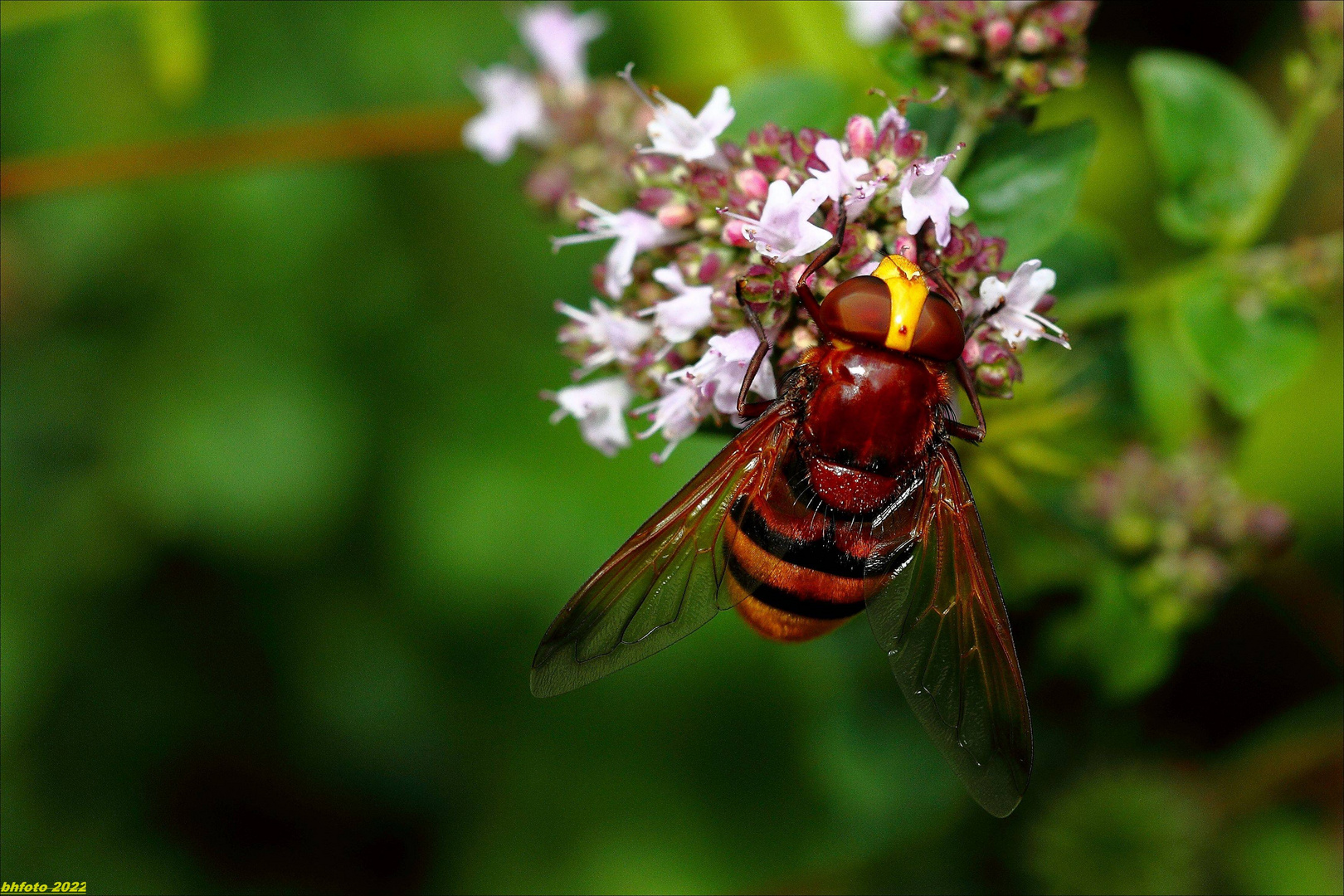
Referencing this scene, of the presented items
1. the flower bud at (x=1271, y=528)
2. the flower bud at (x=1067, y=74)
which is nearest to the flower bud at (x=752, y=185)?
the flower bud at (x=1067, y=74)

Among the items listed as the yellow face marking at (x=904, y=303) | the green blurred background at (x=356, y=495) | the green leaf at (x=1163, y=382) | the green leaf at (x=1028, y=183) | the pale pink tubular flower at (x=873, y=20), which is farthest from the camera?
the green blurred background at (x=356, y=495)

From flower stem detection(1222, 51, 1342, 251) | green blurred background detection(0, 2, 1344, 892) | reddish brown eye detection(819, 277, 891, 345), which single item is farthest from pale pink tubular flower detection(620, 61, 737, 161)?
green blurred background detection(0, 2, 1344, 892)

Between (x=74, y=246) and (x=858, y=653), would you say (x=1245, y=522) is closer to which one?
(x=858, y=653)

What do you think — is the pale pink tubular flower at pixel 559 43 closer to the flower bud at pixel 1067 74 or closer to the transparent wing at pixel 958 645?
the flower bud at pixel 1067 74

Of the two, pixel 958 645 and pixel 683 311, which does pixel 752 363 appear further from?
pixel 958 645

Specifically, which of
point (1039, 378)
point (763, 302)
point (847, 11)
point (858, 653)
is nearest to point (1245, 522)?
point (1039, 378)
